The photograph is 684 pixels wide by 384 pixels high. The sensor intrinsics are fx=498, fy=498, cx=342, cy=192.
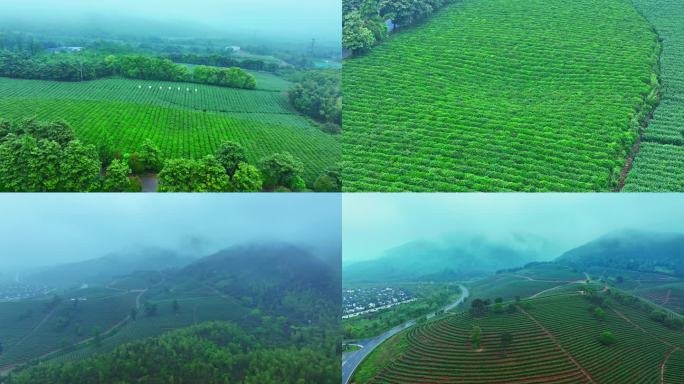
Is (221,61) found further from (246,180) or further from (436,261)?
(436,261)

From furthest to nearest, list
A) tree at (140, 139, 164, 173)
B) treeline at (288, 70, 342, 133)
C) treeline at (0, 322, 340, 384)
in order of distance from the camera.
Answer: treeline at (288, 70, 342, 133) < tree at (140, 139, 164, 173) < treeline at (0, 322, 340, 384)

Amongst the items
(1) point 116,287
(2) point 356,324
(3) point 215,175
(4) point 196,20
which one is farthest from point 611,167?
(1) point 116,287

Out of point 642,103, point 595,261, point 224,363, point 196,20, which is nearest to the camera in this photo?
point 224,363

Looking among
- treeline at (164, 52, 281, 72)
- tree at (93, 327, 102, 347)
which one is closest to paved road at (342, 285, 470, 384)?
tree at (93, 327, 102, 347)

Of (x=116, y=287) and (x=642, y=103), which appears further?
(x=642, y=103)

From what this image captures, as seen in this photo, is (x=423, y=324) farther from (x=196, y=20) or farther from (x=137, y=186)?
(x=196, y=20)

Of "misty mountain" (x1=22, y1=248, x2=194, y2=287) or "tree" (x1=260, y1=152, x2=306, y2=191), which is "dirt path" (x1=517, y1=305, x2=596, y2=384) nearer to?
"tree" (x1=260, y1=152, x2=306, y2=191)
